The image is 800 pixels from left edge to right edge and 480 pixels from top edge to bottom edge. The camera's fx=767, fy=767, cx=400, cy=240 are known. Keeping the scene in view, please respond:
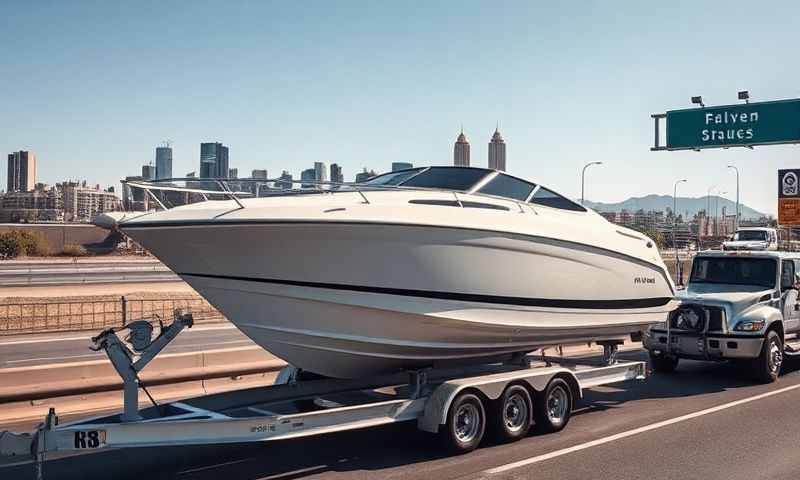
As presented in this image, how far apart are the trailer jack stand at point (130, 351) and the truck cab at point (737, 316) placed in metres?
7.72

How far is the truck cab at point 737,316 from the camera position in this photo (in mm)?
11711

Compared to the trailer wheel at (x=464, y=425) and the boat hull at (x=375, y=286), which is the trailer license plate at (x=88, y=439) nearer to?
the boat hull at (x=375, y=286)

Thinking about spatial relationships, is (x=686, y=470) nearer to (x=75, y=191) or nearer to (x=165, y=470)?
(x=165, y=470)

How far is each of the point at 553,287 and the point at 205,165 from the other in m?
4.17

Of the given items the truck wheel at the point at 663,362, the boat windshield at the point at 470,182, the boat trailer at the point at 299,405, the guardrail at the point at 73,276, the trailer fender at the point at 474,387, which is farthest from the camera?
the guardrail at the point at 73,276

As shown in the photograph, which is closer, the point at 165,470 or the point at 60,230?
the point at 165,470

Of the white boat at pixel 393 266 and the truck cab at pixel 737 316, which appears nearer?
the white boat at pixel 393 266

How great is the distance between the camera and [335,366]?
8000mm

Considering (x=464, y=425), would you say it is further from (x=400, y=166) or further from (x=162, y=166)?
(x=162, y=166)

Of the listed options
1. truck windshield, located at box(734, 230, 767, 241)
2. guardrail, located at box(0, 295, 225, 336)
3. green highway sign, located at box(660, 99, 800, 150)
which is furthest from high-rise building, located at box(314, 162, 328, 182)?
truck windshield, located at box(734, 230, 767, 241)

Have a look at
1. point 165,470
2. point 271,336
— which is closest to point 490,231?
point 271,336

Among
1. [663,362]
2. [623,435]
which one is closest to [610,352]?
[623,435]

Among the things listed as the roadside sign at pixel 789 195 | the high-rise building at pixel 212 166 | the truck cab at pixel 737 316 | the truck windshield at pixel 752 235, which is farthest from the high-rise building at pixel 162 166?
the truck windshield at pixel 752 235

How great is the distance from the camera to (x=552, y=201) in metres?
9.66
